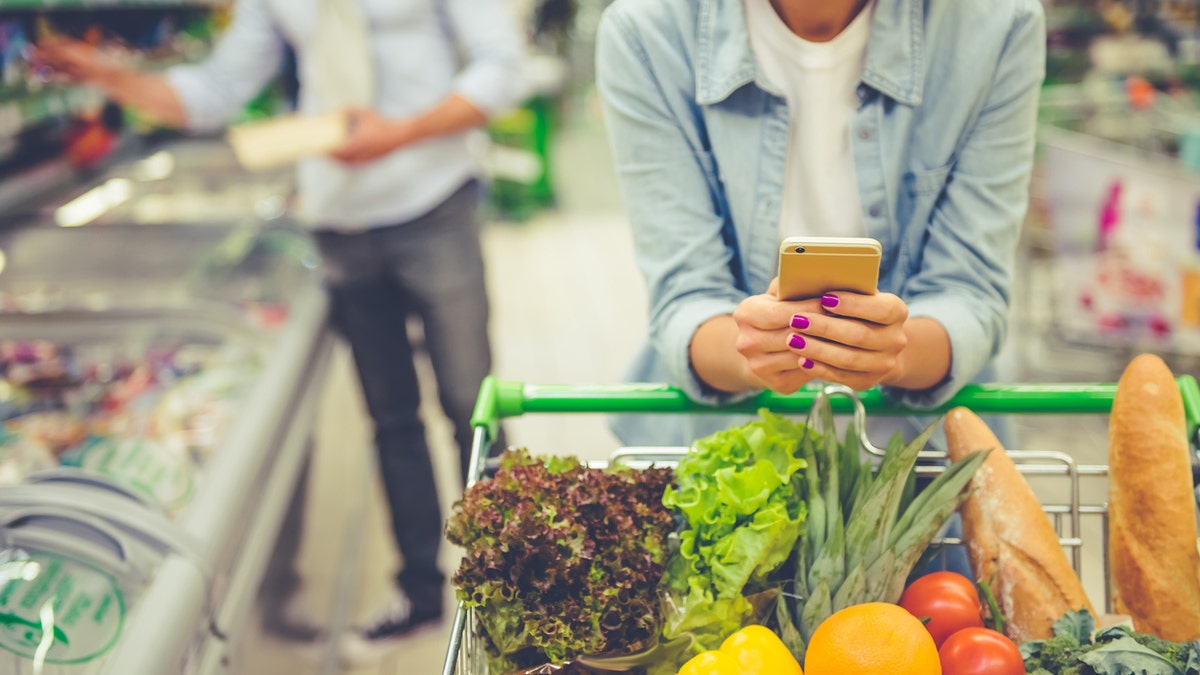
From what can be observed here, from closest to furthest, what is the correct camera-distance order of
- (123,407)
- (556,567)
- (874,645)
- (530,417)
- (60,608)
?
(874,645), (556,567), (60,608), (123,407), (530,417)

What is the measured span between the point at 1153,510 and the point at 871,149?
57 cm

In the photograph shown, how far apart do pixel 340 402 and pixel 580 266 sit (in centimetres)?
251

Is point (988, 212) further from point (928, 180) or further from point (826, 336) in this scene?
point (826, 336)

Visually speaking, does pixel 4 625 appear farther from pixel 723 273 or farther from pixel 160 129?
pixel 160 129

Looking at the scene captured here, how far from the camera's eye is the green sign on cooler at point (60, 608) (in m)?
1.36

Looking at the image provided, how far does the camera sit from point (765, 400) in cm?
137

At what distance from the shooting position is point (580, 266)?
6.46m

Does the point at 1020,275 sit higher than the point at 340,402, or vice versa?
the point at 1020,275

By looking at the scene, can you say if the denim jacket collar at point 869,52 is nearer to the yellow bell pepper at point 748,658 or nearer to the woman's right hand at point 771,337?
the woman's right hand at point 771,337

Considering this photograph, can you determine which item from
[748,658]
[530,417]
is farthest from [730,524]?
[530,417]

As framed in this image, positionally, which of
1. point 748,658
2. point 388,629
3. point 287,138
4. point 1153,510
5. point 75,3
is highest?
point 75,3

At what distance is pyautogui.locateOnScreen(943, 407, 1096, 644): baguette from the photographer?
3.73 ft

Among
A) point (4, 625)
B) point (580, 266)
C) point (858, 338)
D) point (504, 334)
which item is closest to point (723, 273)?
point (858, 338)

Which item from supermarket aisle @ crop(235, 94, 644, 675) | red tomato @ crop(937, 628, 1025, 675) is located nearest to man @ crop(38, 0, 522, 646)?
supermarket aisle @ crop(235, 94, 644, 675)
